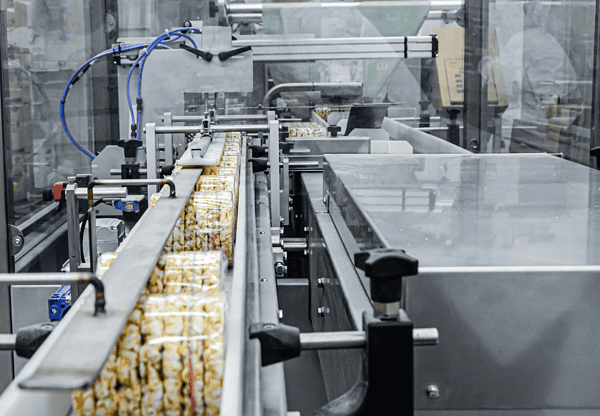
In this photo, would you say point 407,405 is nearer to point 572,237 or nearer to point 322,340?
point 322,340

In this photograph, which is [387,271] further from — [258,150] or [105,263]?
[258,150]

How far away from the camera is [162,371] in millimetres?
637

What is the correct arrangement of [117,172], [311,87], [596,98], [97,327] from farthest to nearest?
[311,87], [596,98], [117,172], [97,327]

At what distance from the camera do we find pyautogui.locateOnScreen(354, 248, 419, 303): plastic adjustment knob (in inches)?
27.2

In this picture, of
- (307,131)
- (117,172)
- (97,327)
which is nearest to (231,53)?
(117,172)

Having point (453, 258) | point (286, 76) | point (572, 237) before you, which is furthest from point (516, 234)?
point (286, 76)

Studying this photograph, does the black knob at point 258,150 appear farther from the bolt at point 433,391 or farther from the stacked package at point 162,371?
the stacked package at point 162,371

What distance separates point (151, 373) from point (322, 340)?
203mm

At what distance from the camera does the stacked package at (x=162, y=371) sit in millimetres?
635

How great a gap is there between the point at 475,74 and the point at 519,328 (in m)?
3.76

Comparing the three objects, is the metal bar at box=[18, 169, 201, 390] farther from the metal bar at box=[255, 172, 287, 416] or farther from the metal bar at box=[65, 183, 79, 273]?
the metal bar at box=[65, 183, 79, 273]

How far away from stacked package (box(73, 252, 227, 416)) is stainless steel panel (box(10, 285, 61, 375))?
1.63 meters

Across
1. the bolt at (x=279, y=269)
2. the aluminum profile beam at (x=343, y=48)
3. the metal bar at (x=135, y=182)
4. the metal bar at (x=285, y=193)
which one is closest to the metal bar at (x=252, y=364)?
the metal bar at (x=135, y=182)

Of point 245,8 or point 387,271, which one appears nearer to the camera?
point 387,271
